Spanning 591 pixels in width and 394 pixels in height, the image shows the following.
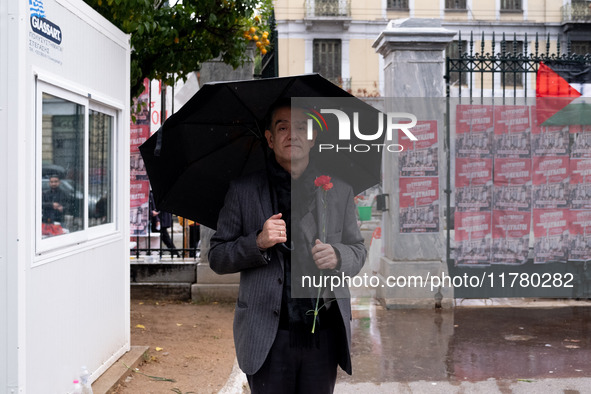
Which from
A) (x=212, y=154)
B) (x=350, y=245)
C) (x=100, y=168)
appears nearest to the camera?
(x=350, y=245)

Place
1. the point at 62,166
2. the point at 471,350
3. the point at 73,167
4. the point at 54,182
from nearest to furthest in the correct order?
the point at 54,182
the point at 62,166
the point at 73,167
the point at 471,350

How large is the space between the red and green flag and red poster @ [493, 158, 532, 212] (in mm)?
678

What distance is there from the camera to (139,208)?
8.71 metres

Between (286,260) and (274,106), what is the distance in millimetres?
754

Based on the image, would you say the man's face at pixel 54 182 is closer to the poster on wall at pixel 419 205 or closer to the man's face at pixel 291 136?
the man's face at pixel 291 136

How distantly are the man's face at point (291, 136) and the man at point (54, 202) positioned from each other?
1.79 meters

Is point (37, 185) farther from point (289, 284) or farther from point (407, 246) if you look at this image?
point (407, 246)

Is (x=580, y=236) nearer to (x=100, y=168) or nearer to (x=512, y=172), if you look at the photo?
(x=512, y=172)

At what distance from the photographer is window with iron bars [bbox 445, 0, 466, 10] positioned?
110ft

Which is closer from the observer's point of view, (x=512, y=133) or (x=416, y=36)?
(x=512, y=133)

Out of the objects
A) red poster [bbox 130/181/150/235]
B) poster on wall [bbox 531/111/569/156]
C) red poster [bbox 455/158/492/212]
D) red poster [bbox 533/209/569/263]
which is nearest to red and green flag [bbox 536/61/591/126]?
poster on wall [bbox 531/111/569/156]

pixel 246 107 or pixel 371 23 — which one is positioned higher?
pixel 371 23

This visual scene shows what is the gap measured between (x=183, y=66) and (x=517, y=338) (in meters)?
4.79

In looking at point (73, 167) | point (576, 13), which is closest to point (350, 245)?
point (73, 167)
